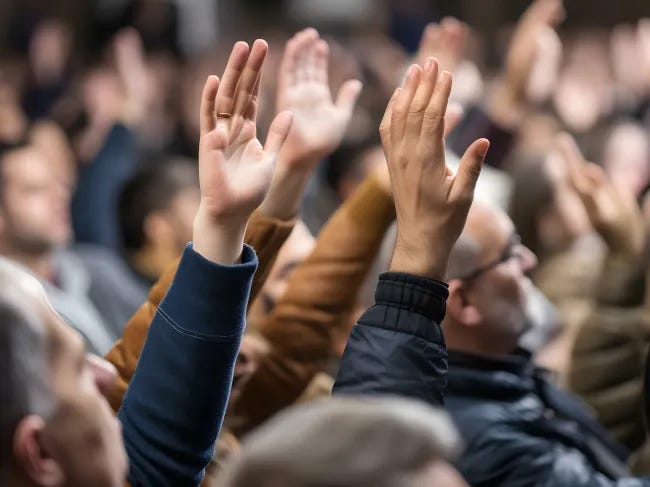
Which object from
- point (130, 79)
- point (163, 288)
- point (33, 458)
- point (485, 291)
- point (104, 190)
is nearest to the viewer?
point (33, 458)

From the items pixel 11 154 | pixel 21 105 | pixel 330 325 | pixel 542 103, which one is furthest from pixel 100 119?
pixel 330 325

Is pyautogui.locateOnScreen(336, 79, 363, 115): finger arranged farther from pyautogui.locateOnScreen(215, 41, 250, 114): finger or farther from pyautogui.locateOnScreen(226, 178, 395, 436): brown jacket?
pyautogui.locateOnScreen(215, 41, 250, 114): finger

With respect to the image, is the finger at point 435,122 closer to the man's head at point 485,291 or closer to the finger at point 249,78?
the finger at point 249,78

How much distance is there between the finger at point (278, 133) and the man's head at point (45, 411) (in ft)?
1.47

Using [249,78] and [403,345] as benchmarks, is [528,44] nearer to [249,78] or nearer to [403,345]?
[249,78]

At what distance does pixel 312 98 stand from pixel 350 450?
139 centimetres

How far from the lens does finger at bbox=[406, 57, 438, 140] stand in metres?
1.62

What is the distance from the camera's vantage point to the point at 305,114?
2299mm

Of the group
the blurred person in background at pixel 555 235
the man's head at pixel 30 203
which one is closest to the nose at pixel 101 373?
the blurred person in background at pixel 555 235

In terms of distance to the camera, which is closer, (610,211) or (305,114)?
(305,114)

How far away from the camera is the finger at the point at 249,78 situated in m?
1.73

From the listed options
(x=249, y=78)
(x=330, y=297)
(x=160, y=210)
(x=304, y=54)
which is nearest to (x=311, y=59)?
(x=304, y=54)

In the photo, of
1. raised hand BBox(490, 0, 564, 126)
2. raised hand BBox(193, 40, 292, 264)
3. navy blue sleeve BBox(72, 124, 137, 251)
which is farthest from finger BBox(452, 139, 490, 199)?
navy blue sleeve BBox(72, 124, 137, 251)

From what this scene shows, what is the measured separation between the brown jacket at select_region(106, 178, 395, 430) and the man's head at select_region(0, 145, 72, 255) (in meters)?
1.66
